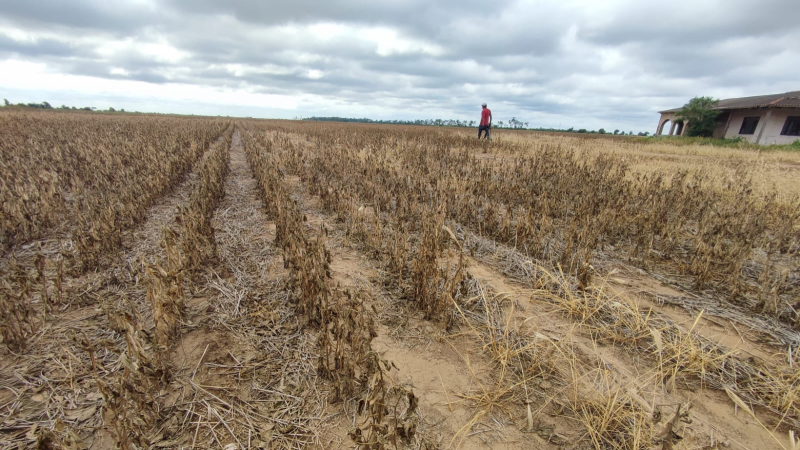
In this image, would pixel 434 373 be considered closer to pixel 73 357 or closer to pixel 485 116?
pixel 73 357

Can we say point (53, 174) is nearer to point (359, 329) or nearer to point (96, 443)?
point (96, 443)

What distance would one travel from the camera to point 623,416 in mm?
1898

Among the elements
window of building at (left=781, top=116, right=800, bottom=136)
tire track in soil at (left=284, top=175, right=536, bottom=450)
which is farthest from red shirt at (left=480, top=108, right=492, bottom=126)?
window of building at (left=781, top=116, right=800, bottom=136)

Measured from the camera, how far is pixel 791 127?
78.7ft

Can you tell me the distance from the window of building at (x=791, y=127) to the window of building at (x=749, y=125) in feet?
6.32

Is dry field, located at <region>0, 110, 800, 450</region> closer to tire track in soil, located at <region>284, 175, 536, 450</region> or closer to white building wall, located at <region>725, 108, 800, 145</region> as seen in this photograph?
tire track in soil, located at <region>284, 175, 536, 450</region>

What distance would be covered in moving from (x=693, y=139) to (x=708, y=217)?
29.5m

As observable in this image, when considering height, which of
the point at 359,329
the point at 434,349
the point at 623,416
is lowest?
the point at 434,349

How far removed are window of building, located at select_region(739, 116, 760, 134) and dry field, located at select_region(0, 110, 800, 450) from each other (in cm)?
3201

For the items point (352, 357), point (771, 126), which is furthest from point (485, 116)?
point (771, 126)

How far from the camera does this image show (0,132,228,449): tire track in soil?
1909 mm

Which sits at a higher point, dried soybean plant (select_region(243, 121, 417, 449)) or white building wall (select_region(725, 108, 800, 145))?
white building wall (select_region(725, 108, 800, 145))

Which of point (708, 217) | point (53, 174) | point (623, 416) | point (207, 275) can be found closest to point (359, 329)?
point (623, 416)

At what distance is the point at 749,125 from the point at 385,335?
1546 inches
